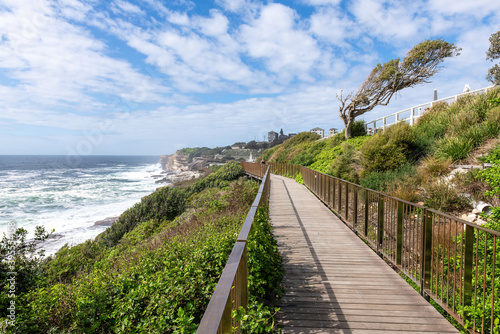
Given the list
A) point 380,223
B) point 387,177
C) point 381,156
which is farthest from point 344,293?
point 381,156

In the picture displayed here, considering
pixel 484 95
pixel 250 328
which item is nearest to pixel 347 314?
pixel 250 328

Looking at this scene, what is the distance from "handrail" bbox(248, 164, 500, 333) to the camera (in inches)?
110

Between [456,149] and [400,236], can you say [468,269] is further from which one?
[456,149]

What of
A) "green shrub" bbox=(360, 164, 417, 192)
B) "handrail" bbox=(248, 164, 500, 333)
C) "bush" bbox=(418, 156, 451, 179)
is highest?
"bush" bbox=(418, 156, 451, 179)

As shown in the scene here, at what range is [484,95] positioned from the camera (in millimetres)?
11641

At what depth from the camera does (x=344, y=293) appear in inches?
151

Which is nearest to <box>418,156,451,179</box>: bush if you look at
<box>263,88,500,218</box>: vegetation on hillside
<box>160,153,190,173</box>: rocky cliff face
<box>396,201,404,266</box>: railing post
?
<box>263,88,500,218</box>: vegetation on hillside

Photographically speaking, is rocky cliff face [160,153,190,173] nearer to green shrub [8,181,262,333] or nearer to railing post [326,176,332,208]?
railing post [326,176,332,208]

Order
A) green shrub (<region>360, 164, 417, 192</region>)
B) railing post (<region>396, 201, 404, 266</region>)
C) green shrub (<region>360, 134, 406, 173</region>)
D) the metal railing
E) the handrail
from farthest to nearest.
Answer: green shrub (<region>360, 134, 406, 173</region>)
green shrub (<region>360, 164, 417, 192</region>)
railing post (<region>396, 201, 404, 266</region>)
the handrail
the metal railing

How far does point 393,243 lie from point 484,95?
37.0 feet

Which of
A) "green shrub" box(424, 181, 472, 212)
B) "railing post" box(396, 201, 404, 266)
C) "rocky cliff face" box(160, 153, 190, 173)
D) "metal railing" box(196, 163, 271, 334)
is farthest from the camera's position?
"rocky cliff face" box(160, 153, 190, 173)

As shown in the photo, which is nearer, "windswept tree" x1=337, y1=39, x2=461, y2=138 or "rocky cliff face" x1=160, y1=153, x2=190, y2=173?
"windswept tree" x1=337, y1=39, x2=461, y2=138

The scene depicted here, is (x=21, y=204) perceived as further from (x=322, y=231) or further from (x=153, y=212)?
(x=322, y=231)

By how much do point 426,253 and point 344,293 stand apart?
1222mm
